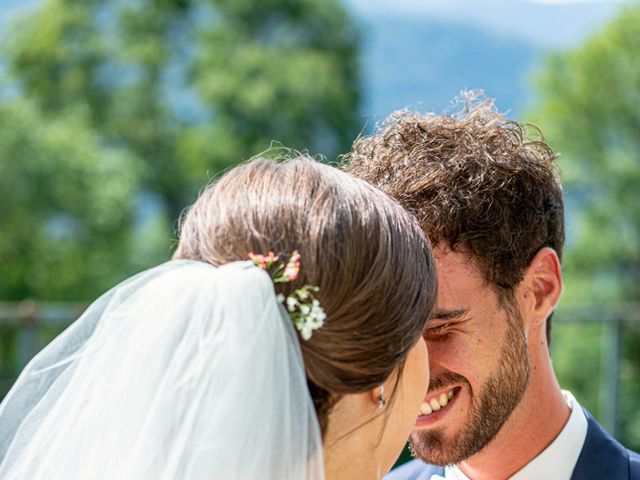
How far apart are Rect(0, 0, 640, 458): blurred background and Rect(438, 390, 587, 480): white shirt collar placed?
0.82 meters

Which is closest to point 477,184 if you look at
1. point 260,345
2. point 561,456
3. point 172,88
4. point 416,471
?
point 561,456

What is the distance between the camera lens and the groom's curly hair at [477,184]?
253cm

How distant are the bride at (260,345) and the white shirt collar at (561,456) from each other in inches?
31.0

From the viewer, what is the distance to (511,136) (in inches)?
106

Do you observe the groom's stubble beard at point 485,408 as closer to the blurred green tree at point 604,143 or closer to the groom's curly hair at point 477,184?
the groom's curly hair at point 477,184

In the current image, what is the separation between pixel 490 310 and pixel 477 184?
33 centimetres

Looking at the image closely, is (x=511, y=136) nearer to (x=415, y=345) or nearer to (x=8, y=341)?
(x=415, y=345)

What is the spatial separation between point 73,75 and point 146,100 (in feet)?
8.45

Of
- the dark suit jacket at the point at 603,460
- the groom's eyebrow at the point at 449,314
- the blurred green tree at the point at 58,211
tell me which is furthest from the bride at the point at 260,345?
the blurred green tree at the point at 58,211

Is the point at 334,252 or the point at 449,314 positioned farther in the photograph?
the point at 449,314

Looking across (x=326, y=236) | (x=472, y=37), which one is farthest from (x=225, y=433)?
(x=472, y=37)

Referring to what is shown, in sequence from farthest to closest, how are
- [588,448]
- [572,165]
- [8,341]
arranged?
[572,165]
[8,341]
[588,448]

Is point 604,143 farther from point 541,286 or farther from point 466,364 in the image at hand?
point 466,364

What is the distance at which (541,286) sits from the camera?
2.67 meters
